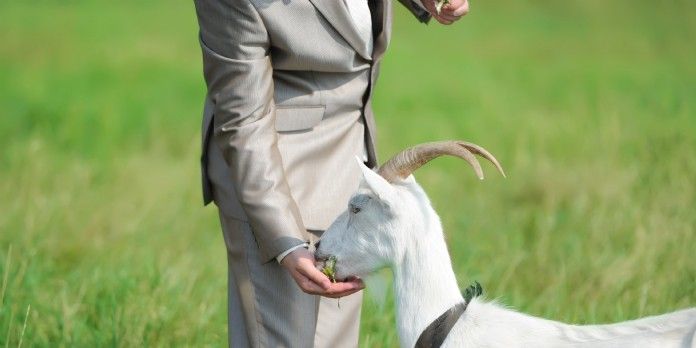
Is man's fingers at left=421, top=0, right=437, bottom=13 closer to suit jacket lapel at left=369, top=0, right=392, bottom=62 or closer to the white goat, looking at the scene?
suit jacket lapel at left=369, top=0, right=392, bottom=62

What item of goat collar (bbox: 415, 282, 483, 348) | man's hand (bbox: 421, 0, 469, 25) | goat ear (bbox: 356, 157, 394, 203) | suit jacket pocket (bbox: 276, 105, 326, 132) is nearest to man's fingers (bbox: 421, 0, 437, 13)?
man's hand (bbox: 421, 0, 469, 25)

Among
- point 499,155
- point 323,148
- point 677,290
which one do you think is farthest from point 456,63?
point 323,148

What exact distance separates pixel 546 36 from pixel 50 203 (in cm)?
1070

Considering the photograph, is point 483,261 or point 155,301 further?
point 483,261

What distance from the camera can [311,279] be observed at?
14.1ft

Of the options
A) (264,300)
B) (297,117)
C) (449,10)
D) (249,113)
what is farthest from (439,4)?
(264,300)

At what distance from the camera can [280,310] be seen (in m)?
4.55

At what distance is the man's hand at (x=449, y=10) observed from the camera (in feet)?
15.4

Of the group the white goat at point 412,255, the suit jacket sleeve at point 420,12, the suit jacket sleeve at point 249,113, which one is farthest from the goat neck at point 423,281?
the suit jacket sleeve at point 420,12

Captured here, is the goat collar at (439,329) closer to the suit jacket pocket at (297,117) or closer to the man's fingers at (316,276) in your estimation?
the man's fingers at (316,276)

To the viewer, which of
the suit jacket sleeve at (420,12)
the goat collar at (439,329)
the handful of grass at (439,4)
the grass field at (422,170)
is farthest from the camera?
the grass field at (422,170)

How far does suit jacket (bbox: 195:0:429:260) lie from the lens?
4.34 meters

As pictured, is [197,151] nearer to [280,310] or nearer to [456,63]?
[456,63]

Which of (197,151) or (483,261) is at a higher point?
(483,261)
